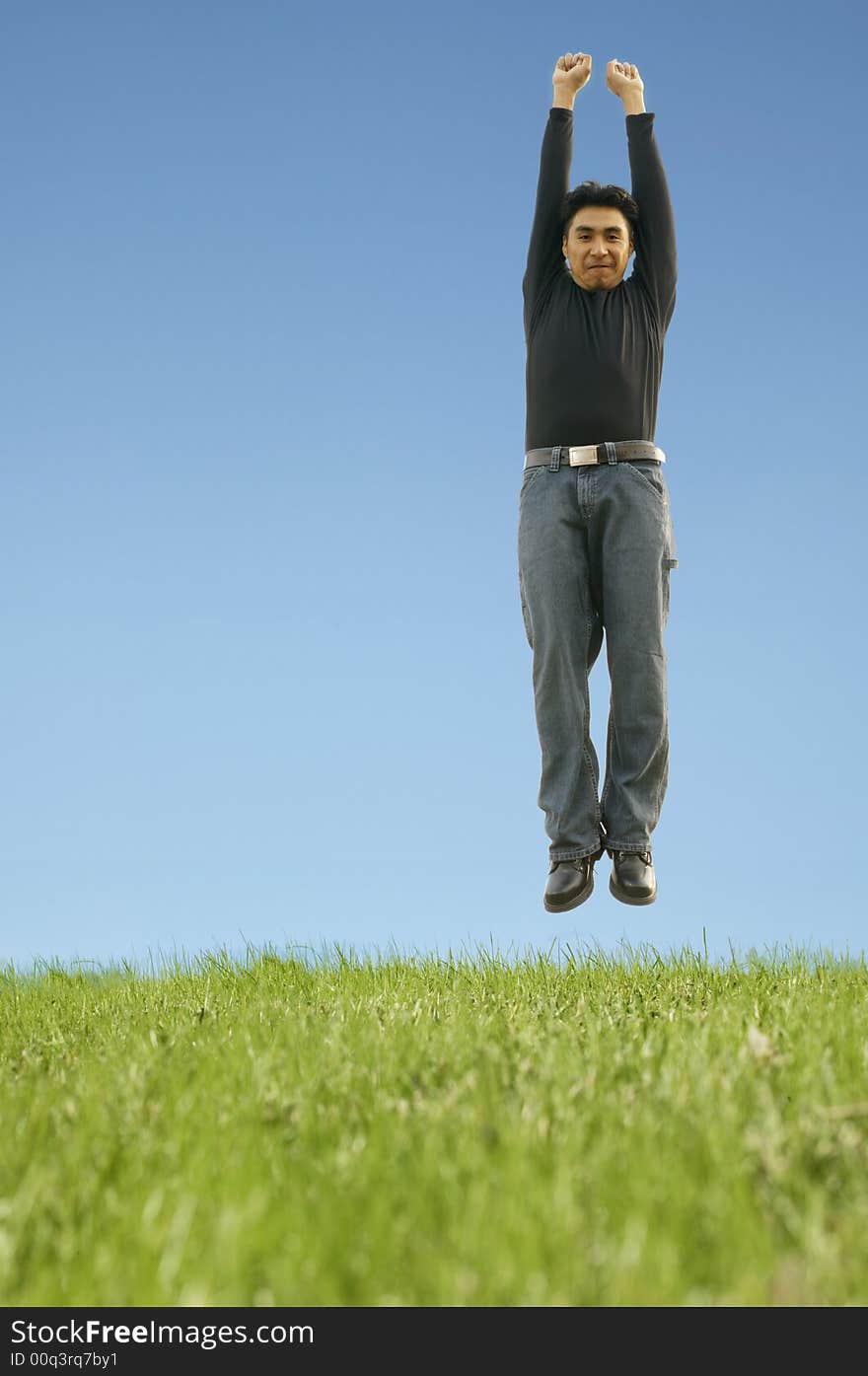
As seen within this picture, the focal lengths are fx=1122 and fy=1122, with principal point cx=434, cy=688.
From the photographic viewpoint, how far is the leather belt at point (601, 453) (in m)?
5.04

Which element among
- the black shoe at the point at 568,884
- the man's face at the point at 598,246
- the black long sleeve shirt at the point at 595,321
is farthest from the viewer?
the man's face at the point at 598,246

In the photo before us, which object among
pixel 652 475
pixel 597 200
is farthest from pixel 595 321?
pixel 652 475

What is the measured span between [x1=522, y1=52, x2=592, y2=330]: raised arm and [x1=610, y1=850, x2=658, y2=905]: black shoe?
2624 millimetres

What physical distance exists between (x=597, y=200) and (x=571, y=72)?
0.71 m

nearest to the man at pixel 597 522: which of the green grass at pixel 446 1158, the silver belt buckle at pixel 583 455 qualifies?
the silver belt buckle at pixel 583 455

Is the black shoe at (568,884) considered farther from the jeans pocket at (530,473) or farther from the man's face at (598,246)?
the man's face at (598,246)

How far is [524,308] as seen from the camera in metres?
5.55

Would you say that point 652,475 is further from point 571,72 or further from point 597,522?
point 571,72

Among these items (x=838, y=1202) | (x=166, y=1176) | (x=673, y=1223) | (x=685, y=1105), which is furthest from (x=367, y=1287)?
(x=685, y=1105)

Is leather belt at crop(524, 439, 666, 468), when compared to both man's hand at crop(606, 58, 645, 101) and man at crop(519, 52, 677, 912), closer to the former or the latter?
man at crop(519, 52, 677, 912)

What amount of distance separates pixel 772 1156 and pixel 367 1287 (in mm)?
787

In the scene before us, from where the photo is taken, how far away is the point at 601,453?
5.04 m

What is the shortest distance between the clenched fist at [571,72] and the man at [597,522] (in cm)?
3

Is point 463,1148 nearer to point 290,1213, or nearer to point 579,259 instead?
point 290,1213
